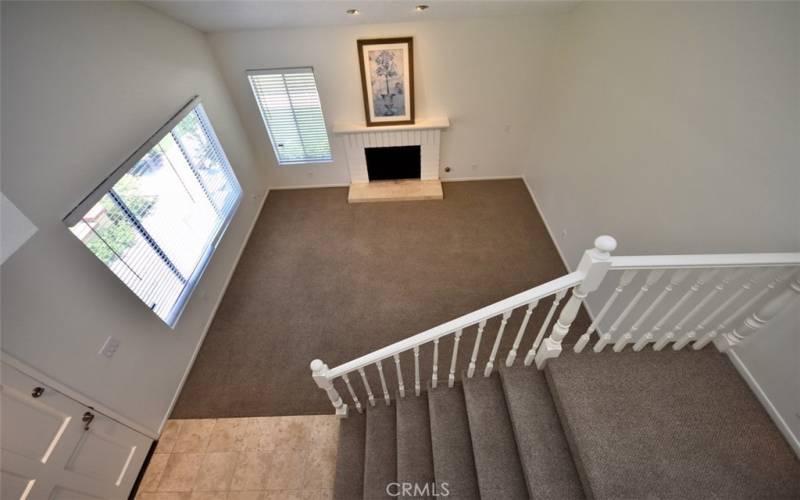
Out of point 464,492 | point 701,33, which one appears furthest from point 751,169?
point 464,492

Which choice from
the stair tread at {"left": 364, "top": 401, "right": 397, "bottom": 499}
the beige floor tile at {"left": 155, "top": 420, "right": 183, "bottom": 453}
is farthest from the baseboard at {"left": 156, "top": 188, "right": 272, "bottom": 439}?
the stair tread at {"left": 364, "top": 401, "right": 397, "bottom": 499}

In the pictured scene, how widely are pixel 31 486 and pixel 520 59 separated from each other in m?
5.68

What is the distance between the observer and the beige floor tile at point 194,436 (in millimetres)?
2639

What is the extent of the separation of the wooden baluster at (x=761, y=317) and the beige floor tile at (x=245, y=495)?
3.27 meters

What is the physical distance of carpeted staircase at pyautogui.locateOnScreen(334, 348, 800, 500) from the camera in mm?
1534

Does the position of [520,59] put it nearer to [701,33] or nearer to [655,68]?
[655,68]

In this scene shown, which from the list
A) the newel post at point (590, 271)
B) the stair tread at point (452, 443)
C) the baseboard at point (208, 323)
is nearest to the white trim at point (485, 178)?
the baseboard at point (208, 323)

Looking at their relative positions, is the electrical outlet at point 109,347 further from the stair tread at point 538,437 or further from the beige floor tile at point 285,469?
the stair tread at point 538,437

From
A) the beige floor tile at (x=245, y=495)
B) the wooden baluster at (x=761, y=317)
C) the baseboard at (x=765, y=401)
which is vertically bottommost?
the beige floor tile at (x=245, y=495)

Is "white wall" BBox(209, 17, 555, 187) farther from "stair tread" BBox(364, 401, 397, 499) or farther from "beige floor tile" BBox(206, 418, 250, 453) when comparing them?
"stair tread" BBox(364, 401, 397, 499)

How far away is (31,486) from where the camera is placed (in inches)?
71.1

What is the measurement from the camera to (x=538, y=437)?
1.79 metres

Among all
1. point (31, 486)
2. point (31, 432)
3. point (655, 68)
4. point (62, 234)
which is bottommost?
point (31, 486)

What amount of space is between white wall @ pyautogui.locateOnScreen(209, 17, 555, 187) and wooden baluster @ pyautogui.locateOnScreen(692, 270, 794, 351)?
354 centimetres
